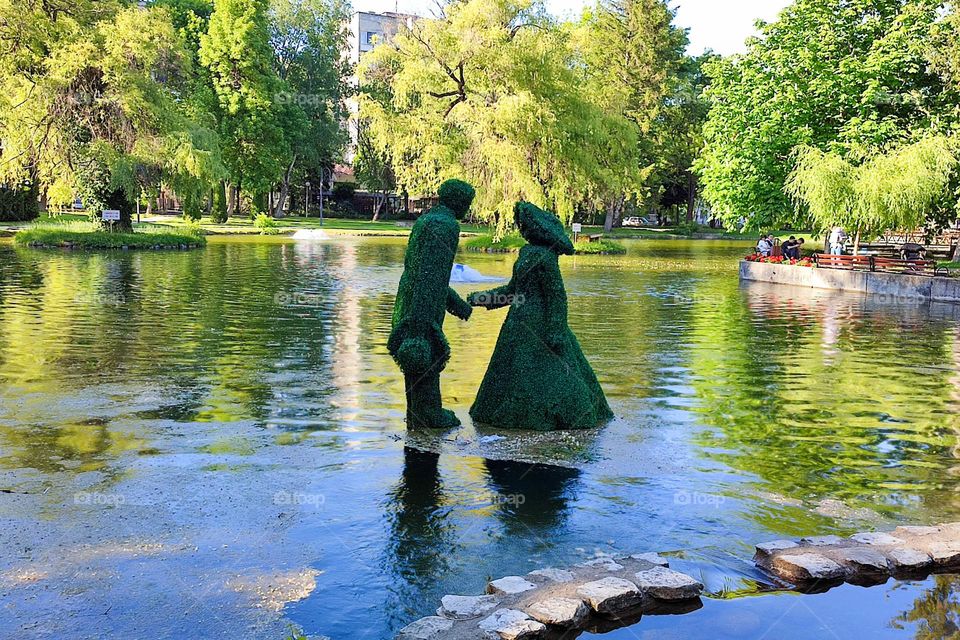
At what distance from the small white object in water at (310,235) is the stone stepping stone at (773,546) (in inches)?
1859

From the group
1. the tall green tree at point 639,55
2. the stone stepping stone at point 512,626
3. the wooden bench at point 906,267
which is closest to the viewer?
the stone stepping stone at point 512,626

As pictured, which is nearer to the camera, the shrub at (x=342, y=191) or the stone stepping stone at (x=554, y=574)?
the stone stepping stone at (x=554, y=574)

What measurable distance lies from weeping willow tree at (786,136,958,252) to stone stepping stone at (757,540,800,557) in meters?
25.8

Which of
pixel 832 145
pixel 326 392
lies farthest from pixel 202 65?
pixel 326 392

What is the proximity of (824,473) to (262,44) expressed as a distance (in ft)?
192

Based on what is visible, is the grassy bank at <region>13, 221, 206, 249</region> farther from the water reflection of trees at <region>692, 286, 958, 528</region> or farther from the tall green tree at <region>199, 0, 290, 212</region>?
the water reflection of trees at <region>692, 286, 958, 528</region>

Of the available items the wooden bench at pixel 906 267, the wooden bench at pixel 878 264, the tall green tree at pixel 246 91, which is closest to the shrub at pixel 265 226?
the tall green tree at pixel 246 91

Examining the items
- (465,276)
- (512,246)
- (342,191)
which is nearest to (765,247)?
(512,246)

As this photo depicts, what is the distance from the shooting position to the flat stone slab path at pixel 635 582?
5.25 m

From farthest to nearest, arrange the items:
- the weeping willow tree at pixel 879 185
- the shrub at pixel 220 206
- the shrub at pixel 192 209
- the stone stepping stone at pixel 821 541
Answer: the shrub at pixel 220 206, the shrub at pixel 192 209, the weeping willow tree at pixel 879 185, the stone stepping stone at pixel 821 541

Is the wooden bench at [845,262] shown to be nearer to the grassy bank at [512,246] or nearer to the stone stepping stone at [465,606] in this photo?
the grassy bank at [512,246]

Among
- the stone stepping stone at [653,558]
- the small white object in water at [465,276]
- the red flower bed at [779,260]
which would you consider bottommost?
the stone stepping stone at [653,558]

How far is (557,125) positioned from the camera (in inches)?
1748

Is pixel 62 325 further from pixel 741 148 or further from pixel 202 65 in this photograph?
pixel 202 65
